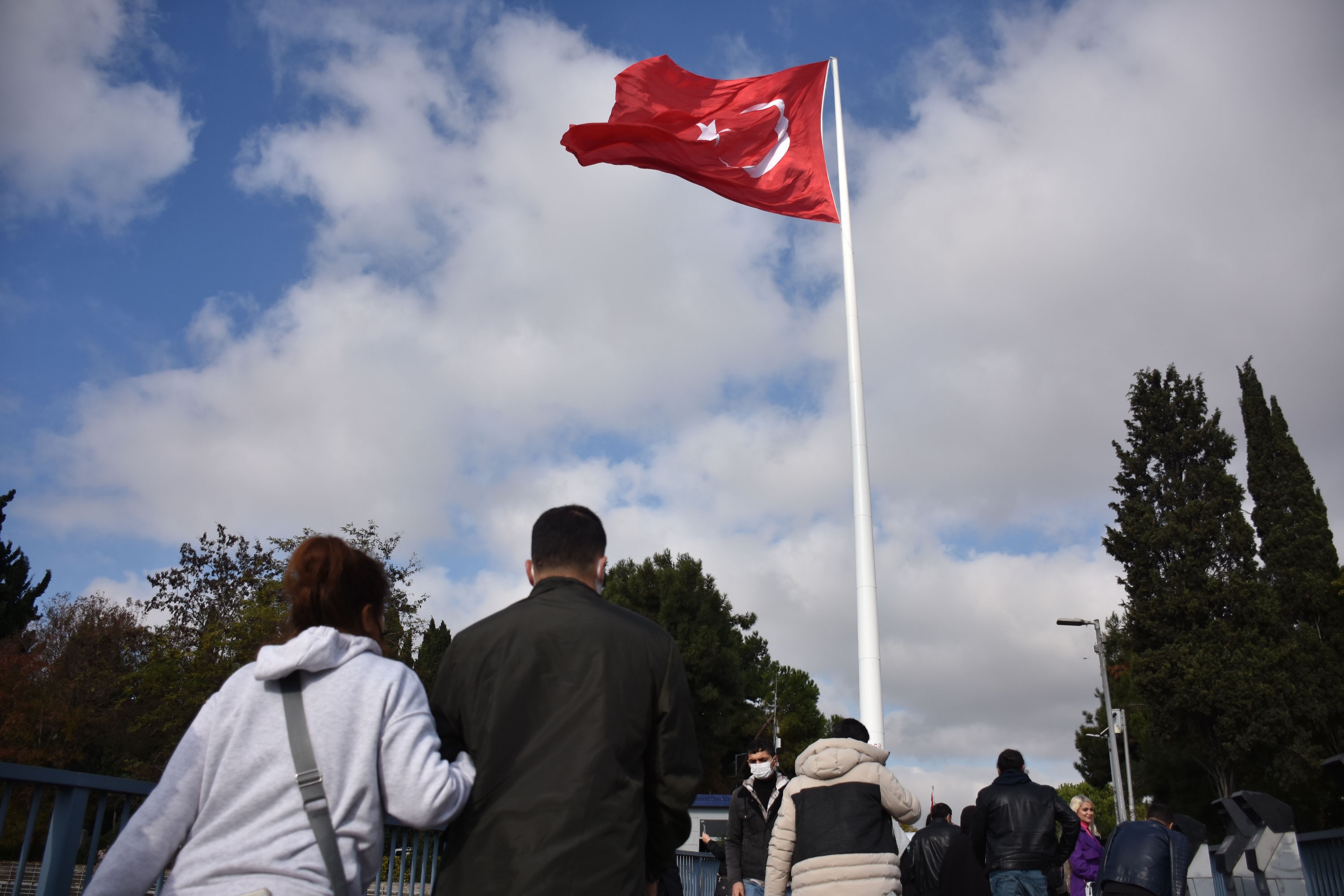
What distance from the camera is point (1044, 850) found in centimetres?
741

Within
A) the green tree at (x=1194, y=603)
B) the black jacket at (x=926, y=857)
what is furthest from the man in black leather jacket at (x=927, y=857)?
the green tree at (x=1194, y=603)

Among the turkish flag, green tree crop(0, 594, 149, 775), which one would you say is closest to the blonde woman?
the turkish flag

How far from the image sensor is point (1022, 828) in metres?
7.48

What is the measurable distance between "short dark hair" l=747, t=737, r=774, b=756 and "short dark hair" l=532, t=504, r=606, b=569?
485 cm

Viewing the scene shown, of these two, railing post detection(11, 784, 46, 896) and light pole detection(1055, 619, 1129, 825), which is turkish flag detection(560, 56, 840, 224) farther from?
light pole detection(1055, 619, 1129, 825)

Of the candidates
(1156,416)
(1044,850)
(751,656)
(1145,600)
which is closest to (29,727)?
(751,656)

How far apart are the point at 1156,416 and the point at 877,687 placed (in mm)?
33857

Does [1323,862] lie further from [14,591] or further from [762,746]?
[14,591]

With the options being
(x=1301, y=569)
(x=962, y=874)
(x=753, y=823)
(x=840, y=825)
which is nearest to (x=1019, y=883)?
(x=962, y=874)

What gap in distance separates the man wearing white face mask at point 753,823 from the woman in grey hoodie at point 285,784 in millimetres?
5281

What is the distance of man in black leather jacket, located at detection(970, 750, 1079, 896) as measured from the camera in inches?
292

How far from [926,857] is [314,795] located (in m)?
5.91

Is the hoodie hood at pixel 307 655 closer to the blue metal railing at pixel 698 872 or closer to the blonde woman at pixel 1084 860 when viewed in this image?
the blonde woman at pixel 1084 860

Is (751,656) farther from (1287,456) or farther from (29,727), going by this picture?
(29,727)
